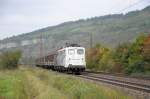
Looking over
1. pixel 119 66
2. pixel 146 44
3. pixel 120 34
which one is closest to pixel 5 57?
pixel 119 66

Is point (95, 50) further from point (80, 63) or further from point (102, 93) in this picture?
point (102, 93)

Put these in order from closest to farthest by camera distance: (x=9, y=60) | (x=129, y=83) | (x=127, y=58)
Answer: (x=129, y=83) → (x=127, y=58) → (x=9, y=60)

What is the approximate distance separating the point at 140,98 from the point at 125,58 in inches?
1175

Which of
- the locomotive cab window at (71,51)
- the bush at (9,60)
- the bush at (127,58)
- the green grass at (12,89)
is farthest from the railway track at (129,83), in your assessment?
the bush at (9,60)

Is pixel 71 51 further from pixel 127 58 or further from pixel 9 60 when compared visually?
pixel 9 60

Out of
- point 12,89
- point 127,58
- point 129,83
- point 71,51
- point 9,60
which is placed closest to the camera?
point 129,83

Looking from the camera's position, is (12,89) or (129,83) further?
(12,89)

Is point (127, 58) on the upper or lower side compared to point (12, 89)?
upper

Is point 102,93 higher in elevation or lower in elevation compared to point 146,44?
lower

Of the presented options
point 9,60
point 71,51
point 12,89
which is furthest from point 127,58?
point 9,60

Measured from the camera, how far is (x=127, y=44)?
50.6 metres

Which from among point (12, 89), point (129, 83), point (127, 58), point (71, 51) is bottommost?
point (12, 89)

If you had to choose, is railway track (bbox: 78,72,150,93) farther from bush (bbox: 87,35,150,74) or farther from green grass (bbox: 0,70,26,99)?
bush (bbox: 87,35,150,74)

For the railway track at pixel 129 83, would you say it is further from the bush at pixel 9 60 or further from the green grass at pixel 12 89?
the bush at pixel 9 60
